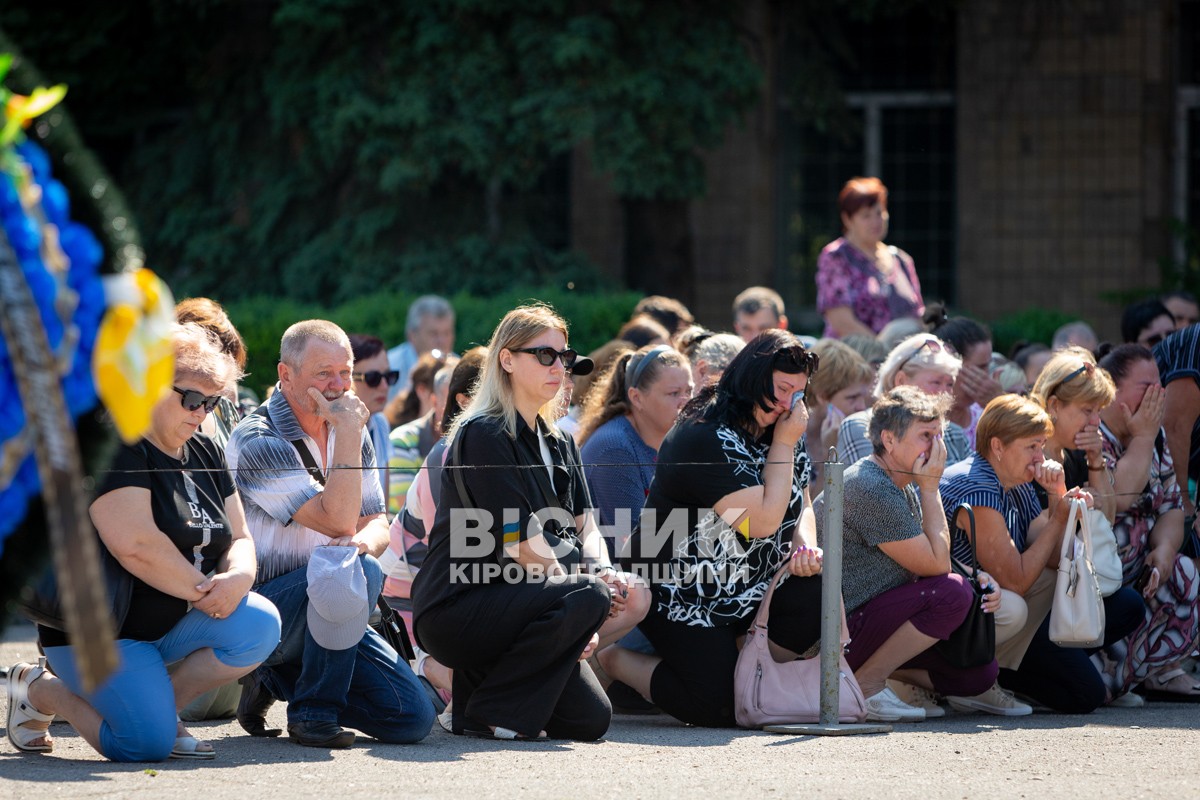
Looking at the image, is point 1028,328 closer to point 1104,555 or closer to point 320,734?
point 1104,555

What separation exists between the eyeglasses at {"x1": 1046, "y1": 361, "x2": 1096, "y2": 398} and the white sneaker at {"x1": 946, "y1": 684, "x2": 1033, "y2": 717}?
135cm

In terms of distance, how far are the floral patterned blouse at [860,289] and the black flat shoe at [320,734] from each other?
5.07 metres

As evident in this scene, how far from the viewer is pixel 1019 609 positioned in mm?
Answer: 7043

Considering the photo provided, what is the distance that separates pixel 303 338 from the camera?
6.25 meters

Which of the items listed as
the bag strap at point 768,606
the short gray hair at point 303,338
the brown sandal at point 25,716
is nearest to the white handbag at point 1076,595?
the bag strap at point 768,606

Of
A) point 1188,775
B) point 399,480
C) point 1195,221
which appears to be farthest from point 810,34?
point 1188,775

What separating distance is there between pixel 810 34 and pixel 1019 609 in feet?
29.1

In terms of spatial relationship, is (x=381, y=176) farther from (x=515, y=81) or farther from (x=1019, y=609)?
(x=1019, y=609)

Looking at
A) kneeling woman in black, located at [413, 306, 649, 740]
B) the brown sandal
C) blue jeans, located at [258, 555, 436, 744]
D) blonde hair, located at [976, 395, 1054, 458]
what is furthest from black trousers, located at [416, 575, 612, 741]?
blonde hair, located at [976, 395, 1054, 458]

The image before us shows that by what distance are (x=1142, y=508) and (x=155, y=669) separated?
4.53 m

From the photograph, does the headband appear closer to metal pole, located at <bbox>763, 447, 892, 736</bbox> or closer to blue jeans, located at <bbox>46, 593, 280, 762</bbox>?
metal pole, located at <bbox>763, 447, 892, 736</bbox>

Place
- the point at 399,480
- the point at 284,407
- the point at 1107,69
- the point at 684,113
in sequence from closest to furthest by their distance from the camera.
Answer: the point at 284,407 < the point at 399,480 < the point at 684,113 < the point at 1107,69

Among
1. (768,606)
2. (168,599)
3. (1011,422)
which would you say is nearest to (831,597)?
(768,606)

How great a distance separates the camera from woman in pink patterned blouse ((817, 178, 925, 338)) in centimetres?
1019
